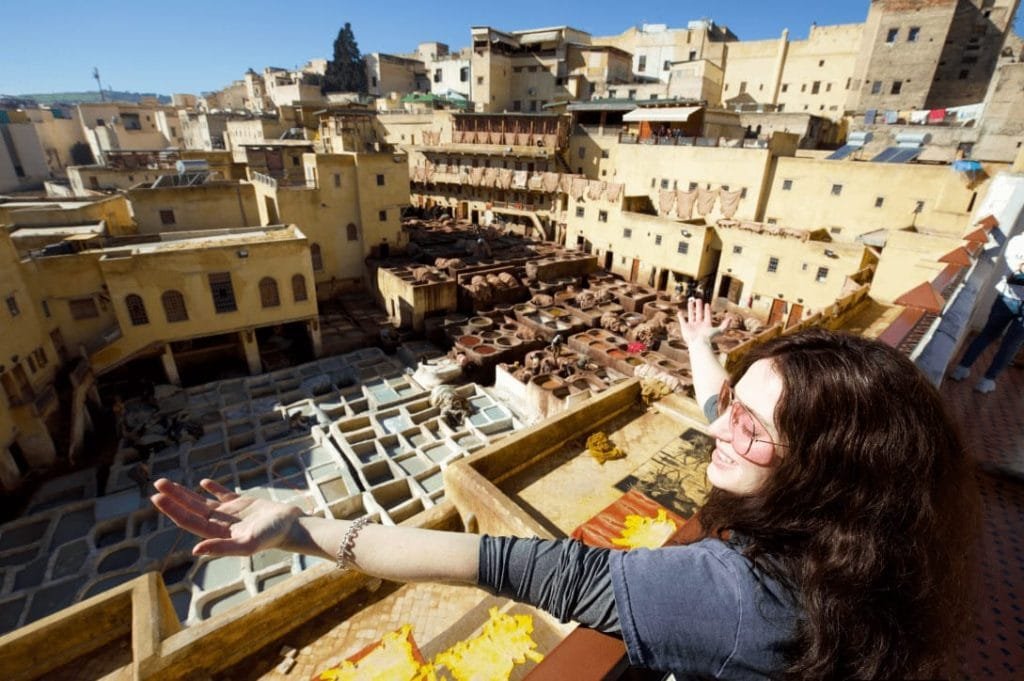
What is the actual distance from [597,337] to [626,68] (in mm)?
39443

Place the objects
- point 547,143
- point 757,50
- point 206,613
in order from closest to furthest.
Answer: point 206,613 < point 547,143 < point 757,50

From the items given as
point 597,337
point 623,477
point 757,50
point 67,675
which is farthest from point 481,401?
point 757,50

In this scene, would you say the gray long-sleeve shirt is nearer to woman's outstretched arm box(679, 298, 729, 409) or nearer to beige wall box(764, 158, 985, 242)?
woman's outstretched arm box(679, 298, 729, 409)

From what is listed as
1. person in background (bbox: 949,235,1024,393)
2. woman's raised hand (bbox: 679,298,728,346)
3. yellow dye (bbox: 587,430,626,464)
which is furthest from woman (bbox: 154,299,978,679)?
person in background (bbox: 949,235,1024,393)

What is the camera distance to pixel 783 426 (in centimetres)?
194

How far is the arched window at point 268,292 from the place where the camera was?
19047mm

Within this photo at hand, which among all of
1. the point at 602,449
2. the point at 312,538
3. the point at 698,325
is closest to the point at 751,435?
the point at 312,538

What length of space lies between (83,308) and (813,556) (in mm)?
22504

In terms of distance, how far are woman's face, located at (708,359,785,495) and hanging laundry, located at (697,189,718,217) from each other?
2985cm

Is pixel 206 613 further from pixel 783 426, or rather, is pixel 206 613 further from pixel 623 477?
pixel 783 426

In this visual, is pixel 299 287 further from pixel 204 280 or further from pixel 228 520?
pixel 228 520

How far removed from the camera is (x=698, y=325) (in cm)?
432

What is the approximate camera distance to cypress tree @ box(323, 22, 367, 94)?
5976 cm

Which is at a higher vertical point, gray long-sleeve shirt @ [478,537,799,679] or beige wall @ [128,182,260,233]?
gray long-sleeve shirt @ [478,537,799,679]
